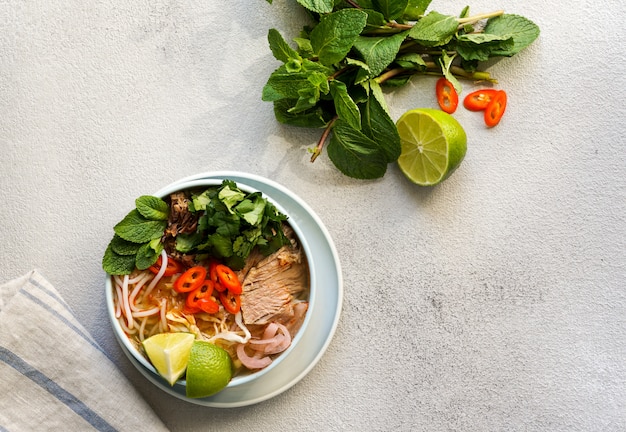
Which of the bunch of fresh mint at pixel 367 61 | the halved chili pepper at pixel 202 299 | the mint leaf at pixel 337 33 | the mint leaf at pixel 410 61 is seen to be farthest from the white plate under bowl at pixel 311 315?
the mint leaf at pixel 410 61

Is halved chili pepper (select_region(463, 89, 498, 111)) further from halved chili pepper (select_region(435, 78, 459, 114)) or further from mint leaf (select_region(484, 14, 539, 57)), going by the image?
mint leaf (select_region(484, 14, 539, 57))

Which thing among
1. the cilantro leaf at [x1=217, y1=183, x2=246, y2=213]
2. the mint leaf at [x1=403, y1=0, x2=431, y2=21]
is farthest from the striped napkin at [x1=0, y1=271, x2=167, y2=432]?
the mint leaf at [x1=403, y1=0, x2=431, y2=21]

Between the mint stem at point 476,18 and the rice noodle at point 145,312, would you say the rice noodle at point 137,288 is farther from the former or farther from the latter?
the mint stem at point 476,18

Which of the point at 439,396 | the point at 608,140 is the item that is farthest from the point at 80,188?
the point at 608,140

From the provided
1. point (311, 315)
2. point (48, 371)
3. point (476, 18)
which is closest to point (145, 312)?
point (48, 371)

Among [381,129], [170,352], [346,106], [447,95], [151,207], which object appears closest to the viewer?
[170,352]

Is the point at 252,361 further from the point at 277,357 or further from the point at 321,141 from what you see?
the point at 321,141

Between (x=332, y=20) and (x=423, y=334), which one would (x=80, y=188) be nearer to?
(x=332, y=20)

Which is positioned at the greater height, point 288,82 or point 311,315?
point 288,82
